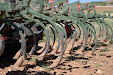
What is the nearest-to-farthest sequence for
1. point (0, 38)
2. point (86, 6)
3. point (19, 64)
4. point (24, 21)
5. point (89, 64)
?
point (19, 64)
point (0, 38)
point (24, 21)
point (89, 64)
point (86, 6)

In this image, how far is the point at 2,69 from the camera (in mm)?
3553

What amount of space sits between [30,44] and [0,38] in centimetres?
129

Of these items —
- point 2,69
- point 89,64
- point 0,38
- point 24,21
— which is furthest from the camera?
point 89,64

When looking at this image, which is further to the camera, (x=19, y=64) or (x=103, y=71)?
(x=103, y=71)

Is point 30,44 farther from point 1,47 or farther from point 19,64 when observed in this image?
point 19,64

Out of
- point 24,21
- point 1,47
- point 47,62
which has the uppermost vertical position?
point 24,21

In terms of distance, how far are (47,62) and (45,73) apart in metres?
0.89

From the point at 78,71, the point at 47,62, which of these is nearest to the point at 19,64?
the point at 78,71

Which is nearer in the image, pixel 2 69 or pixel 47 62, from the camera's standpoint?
pixel 2 69

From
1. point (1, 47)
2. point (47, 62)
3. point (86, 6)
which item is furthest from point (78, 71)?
point (86, 6)

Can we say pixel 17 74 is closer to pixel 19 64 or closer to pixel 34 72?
pixel 34 72

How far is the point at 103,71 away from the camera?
11.1 feet

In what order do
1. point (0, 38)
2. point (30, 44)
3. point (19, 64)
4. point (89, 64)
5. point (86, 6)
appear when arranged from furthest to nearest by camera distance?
1. point (86, 6)
2. point (30, 44)
3. point (89, 64)
4. point (0, 38)
5. point (19, 64)

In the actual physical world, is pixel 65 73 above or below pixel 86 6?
below
